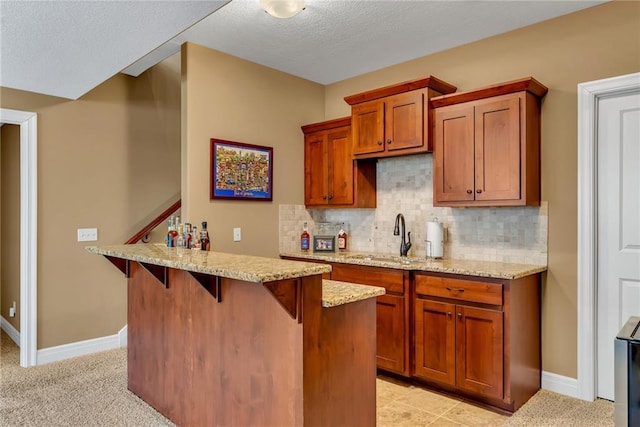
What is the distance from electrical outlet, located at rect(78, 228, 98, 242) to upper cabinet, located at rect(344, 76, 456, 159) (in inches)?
98.9

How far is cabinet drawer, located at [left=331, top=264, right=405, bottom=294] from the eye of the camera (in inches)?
123

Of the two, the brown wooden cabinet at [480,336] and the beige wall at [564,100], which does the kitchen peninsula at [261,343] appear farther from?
the beige wall at [564,100]

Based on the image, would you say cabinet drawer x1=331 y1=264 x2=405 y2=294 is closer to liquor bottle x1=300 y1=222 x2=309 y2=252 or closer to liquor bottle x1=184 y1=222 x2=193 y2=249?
liquor bottle x1=300 y1=222 x2=309 y2=252

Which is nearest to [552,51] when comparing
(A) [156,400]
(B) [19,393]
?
(A) [156,400]

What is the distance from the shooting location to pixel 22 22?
7.13 feet

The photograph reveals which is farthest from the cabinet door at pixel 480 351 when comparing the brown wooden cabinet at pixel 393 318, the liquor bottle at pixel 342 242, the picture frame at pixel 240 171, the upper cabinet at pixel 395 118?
the picture frame at pixel 240 171

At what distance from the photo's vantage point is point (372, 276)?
10.8 ft

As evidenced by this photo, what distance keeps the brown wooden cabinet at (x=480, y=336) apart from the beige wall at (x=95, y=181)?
287cm

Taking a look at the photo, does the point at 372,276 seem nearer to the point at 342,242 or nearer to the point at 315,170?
the point at 342,242

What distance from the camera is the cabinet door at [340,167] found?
3943 millimetres

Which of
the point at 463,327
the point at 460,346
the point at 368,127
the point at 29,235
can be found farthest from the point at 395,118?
the point at 29,235

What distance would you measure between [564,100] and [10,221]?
5.44 m

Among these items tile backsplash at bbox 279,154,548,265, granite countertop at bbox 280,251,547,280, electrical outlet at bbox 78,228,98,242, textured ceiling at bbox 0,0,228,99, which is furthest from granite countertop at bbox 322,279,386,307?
electrical outlet at bbox 78,228,98,242

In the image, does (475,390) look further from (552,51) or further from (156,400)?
(552,51)
